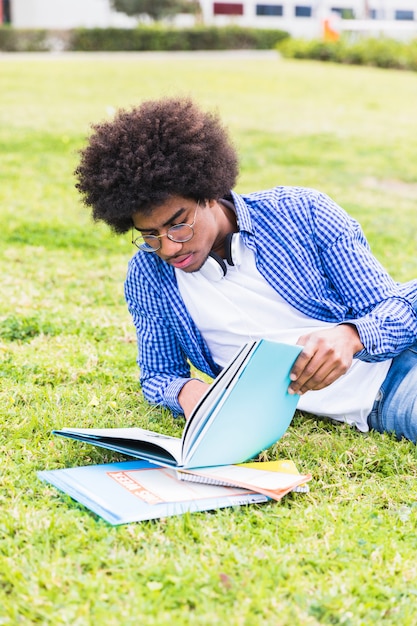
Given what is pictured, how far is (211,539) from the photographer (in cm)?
237

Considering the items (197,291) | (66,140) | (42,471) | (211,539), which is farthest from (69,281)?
(66,140)

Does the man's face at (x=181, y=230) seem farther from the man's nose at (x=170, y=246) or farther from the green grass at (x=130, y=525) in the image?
the green grass at (x=130, y=525)

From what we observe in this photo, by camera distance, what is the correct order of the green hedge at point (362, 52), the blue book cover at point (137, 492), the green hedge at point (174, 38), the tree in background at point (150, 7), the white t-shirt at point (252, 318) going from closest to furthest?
the blue book cover at point (137, 492), the white t-shirt at point (252, 318), the green hedge at point (362, 52), the green hedge at point (174, 38), the tree in background at point (150, 7)

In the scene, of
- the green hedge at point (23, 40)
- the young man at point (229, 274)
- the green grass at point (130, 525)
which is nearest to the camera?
the green grass at point (130, 525)

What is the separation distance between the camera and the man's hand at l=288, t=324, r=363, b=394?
2.59 meters

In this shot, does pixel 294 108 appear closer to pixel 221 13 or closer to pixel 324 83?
pixel 324 83

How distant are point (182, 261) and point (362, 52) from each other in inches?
919

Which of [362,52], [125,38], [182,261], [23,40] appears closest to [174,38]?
[125,38]

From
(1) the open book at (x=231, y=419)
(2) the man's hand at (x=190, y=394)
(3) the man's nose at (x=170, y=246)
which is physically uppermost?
(3) the man's nose at (x=170, y=246)

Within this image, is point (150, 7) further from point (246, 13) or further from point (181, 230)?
point (181, 230)

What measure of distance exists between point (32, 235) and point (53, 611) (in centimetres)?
455

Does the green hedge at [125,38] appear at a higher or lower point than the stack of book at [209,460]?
lower

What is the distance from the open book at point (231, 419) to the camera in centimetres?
246

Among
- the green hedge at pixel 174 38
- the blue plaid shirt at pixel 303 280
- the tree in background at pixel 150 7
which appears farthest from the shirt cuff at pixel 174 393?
the tree in background at pixel 150 7
